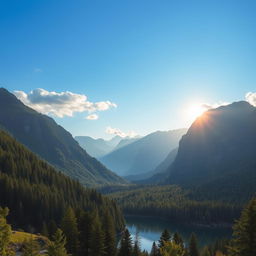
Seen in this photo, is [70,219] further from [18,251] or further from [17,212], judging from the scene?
[17,212]

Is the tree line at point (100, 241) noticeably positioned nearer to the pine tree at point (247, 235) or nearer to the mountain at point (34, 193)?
the pine tree at point (247, 235)

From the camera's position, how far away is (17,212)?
429ft

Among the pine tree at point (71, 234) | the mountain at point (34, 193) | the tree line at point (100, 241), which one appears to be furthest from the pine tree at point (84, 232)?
the mountain at point (34, 193)

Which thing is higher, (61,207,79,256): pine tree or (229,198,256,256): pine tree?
(229,198,256,256): pine tree

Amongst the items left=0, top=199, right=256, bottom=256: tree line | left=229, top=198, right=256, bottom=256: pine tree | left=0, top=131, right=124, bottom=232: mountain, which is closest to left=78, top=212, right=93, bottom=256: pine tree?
left=0, top=199, right=256, bottom=256: tree line

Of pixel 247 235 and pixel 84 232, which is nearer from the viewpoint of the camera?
pixel 247 235

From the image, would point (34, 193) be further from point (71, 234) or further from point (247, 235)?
point (247, 235)

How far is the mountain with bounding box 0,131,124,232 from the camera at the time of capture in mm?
133875

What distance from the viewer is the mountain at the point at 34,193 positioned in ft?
439

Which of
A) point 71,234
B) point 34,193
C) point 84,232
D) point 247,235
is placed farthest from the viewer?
point 34,193

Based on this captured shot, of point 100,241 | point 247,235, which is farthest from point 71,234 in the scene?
point 247,235

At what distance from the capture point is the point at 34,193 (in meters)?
144

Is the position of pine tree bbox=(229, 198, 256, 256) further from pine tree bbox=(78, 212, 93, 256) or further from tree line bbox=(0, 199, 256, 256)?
pine tree bbox=(78, 212, 93, 256)

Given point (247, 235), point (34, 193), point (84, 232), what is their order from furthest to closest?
1. point (34, 193)
2. point (84, 232)
3. point (247, 235)
